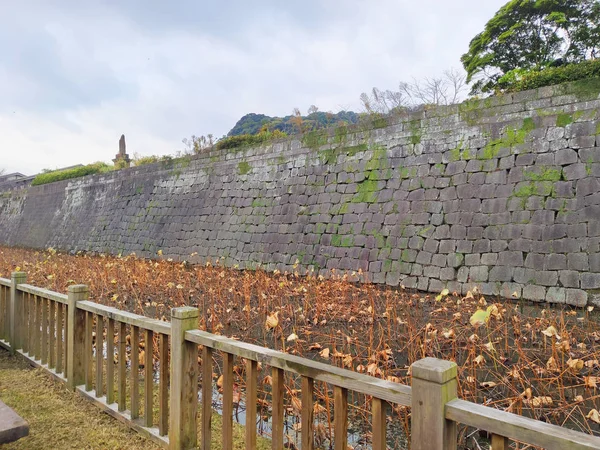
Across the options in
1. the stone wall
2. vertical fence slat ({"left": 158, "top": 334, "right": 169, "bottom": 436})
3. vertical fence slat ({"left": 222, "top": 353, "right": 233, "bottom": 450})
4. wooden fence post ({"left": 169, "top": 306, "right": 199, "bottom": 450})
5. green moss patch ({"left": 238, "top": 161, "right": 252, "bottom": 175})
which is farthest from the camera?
green moss patch ({"left": 238, "top": 161, "right": 252, "bottom": 175})

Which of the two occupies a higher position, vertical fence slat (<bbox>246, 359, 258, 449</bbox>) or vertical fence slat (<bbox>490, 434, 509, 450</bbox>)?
vertical fence slat (<bbox>490, 434, 509, 450</bbox>)

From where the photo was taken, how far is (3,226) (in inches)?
941

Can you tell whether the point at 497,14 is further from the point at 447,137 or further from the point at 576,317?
the point at 576,317

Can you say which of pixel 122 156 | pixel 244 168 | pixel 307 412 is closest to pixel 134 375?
pixel 307 412

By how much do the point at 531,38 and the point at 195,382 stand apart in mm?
17103

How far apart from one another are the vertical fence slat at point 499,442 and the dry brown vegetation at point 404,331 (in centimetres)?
124

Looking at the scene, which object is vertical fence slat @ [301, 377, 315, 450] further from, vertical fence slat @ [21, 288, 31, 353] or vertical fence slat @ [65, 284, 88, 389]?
vertical fence slat @ [21, 288, 31, 353]

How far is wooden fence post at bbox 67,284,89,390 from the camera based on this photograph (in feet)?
10.8

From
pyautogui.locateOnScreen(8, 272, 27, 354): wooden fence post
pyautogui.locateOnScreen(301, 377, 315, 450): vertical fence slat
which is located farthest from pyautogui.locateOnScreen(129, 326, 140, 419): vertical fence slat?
pyautogui.locateOnScreen(8, 272, 27, 354): wooden fence post

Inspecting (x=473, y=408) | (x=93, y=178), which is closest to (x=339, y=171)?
(x=473, y=408)

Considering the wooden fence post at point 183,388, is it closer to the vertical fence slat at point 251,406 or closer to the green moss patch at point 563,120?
the vertical fence slat at point 251,406

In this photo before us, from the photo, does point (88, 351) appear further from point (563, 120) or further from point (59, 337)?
point (563, 120)

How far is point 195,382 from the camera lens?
7.86ft

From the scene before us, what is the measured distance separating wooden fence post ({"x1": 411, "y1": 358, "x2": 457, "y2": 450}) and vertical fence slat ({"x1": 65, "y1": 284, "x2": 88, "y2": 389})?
9.02ft
